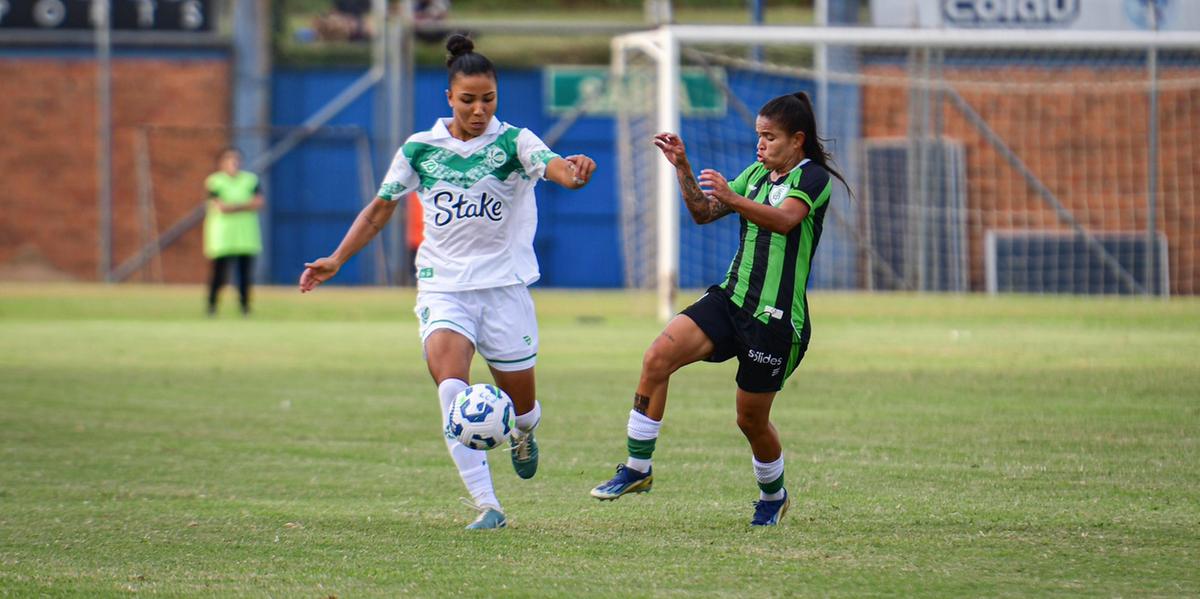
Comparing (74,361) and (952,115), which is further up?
(952,115)

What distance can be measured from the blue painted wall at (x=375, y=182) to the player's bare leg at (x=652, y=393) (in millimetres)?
23240

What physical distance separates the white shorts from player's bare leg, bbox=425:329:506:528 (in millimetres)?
55

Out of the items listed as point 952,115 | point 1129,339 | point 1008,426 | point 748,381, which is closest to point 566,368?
point 1008,426

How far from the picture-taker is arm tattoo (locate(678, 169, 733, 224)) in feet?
21.2

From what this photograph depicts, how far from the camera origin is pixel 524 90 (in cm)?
3020

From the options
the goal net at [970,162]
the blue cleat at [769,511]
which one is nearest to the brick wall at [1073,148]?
the goal net at [970,162]

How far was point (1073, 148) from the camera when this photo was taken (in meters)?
27.3

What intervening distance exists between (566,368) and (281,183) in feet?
58.2

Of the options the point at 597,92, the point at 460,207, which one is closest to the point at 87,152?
the point at 597,92

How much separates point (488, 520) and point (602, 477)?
5.19 feet

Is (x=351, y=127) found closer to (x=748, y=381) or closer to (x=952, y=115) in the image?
(x=952, y=115)

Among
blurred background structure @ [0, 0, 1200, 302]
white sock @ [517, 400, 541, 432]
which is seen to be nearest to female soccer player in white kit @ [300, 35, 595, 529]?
white sock @ [517, 400, 541, 432]

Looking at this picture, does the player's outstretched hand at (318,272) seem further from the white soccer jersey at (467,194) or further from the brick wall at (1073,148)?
the brick wall at (1073,148)

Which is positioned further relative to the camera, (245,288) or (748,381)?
(245,288)
